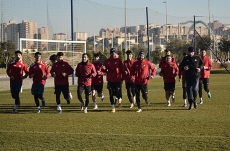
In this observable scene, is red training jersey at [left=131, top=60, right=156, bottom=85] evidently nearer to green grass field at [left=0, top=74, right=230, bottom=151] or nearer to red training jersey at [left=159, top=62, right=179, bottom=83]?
green grass field at [left=0, top=74, right=230, bottom=151]

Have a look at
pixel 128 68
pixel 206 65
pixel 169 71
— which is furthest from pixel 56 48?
pixel 169 71

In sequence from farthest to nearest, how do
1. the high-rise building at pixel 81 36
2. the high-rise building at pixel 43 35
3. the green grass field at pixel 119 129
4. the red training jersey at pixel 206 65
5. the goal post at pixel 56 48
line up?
the high-rise building at pixel 81 36 < the high-rise building at pixel 43 35 < the goal post at pixel 56 48 < the red training jersey at pixel 206 65 < the green grass field at pixel 119 129

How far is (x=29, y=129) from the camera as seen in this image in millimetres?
12195

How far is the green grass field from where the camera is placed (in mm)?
9797

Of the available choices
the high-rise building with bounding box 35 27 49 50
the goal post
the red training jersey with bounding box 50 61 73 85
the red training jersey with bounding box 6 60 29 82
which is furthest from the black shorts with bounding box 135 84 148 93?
the high-rise building with bounding box 35 27 49 50

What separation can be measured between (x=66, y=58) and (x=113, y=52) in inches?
717

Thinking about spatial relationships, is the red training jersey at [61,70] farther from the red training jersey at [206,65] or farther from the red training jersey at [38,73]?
the red training jersey at [206,65]

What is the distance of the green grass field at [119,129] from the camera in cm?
980

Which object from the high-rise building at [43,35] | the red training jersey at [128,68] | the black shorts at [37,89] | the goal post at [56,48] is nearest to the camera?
the black shorts at [37,89]

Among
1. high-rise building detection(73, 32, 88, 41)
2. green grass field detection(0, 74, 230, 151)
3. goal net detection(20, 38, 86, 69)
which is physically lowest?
green grass field detection(0, 74, 230, 151)

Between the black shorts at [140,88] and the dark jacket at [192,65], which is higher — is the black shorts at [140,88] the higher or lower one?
the lower one

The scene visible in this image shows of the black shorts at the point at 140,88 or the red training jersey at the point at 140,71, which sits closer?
the black shorts at the point at 140,88

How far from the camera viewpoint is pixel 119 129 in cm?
1188

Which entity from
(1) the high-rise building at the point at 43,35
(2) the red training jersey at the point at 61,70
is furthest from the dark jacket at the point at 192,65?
(1) the high-rise building at the point at 43,35
